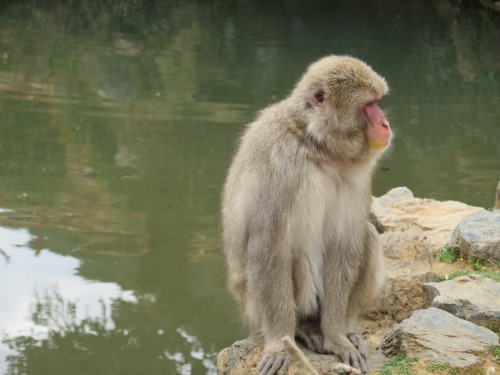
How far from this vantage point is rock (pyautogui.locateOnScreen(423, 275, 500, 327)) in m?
4.94

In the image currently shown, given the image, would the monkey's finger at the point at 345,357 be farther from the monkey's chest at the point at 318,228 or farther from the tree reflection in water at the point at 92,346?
the tree reflection in water at the point at 92,346

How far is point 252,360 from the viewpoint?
4.66 metres

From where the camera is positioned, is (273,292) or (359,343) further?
(359,343)

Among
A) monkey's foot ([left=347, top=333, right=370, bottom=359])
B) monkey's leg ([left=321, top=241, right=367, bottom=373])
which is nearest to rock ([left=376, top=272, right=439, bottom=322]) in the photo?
monkey's foot ([left=347, top=333, right=370, bottom=359])

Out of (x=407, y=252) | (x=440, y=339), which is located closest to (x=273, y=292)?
(x=440, y=339)

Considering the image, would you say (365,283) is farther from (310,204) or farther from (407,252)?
(407,252)

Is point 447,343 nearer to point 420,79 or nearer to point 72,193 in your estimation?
point 72,193

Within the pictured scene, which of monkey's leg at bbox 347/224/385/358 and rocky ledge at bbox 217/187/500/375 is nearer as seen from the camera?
rocky ledge at bbox 217/187/500/375

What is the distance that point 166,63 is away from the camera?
14602 millimetres

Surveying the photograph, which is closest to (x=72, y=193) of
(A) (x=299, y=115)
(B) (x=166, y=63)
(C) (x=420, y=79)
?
(A) (x=299, y=115)

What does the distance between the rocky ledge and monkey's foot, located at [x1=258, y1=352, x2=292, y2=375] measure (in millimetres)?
41

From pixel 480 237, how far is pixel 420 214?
1.40 meters

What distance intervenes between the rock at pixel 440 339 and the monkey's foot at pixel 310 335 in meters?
0.35

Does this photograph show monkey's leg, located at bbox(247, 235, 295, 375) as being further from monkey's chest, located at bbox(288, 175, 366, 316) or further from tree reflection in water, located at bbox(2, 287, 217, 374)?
tree reflection in water, located at bbox(2, 287, 217, 374)
